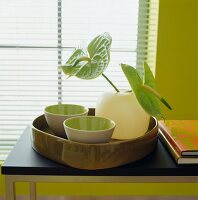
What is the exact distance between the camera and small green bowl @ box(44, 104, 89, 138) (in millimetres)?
903

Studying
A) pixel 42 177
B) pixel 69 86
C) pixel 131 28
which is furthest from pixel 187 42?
pixel 42 177

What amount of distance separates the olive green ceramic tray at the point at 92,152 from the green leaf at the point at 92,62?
19cm

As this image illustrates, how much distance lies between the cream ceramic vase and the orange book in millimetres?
100

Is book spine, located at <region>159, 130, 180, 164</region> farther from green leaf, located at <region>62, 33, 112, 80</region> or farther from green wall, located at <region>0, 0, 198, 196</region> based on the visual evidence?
green wall, located at <region>0, 0, 198, 196</region>

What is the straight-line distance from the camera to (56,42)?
1499mm

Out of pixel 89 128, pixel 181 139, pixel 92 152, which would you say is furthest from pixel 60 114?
pixel 181 139

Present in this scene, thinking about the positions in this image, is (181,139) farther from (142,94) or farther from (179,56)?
(179,56)

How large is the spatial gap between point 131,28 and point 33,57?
490 millimetres

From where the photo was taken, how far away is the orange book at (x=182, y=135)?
822mm

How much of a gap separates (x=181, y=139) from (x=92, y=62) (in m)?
0.34

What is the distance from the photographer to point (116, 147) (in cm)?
78

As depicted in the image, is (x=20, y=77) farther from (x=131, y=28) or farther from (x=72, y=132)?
(x=72, y=132)

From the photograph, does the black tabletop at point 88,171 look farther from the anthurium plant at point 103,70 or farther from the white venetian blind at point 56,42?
the white venetian blind at point 56,42

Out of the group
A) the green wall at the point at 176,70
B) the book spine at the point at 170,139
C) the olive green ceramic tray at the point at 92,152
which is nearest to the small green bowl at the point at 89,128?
the olive green ceramic tray at the point at 92,152
